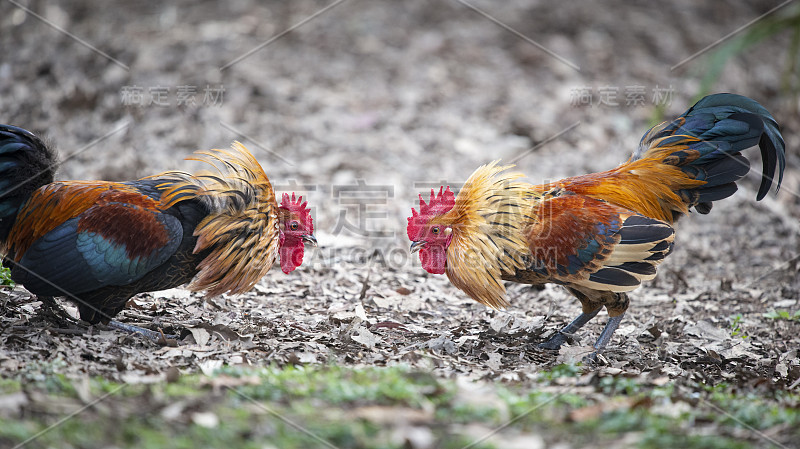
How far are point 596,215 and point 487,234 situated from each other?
0.88 meters

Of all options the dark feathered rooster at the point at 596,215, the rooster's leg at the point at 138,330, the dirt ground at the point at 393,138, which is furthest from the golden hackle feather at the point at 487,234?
the rooster's leg at the point at 138,330

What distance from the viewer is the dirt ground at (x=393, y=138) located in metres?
5.18

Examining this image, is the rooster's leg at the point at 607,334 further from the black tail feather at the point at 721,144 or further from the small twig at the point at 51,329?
the small twig at the point at 51,329

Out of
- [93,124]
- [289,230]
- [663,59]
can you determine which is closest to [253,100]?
[93,124]

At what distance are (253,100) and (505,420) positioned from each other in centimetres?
856

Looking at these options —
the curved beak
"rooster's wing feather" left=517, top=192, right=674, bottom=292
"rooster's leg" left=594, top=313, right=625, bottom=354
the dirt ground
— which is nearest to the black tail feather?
"rooster's wing feather" left=517, top=192, right=674, bottom=292

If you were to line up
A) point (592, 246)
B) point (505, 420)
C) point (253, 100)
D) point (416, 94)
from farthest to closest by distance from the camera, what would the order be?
1. point (416, 94)
2. point (253, 100)
3. point (592, 246)
4. point (505, 420)

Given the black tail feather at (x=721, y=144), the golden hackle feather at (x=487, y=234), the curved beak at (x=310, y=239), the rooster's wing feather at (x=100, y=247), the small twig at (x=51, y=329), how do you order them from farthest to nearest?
1. the black tail feather at (x=721, y=144)
2. the curved beak at (x=310, y=239)
3. the golden hackle feather at (x=487, y=234)
4. the small twig at (x=51, y=329)
5. the rooster's wing feather at (x=100, y=247)

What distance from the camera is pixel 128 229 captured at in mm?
4543

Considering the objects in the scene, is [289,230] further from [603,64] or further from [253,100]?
[603,64]

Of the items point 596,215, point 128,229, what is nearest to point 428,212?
point 596,215

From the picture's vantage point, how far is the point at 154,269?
4.70 m

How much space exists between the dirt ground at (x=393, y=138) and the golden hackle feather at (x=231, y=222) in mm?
506

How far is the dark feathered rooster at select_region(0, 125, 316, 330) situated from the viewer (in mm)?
A: 4531
